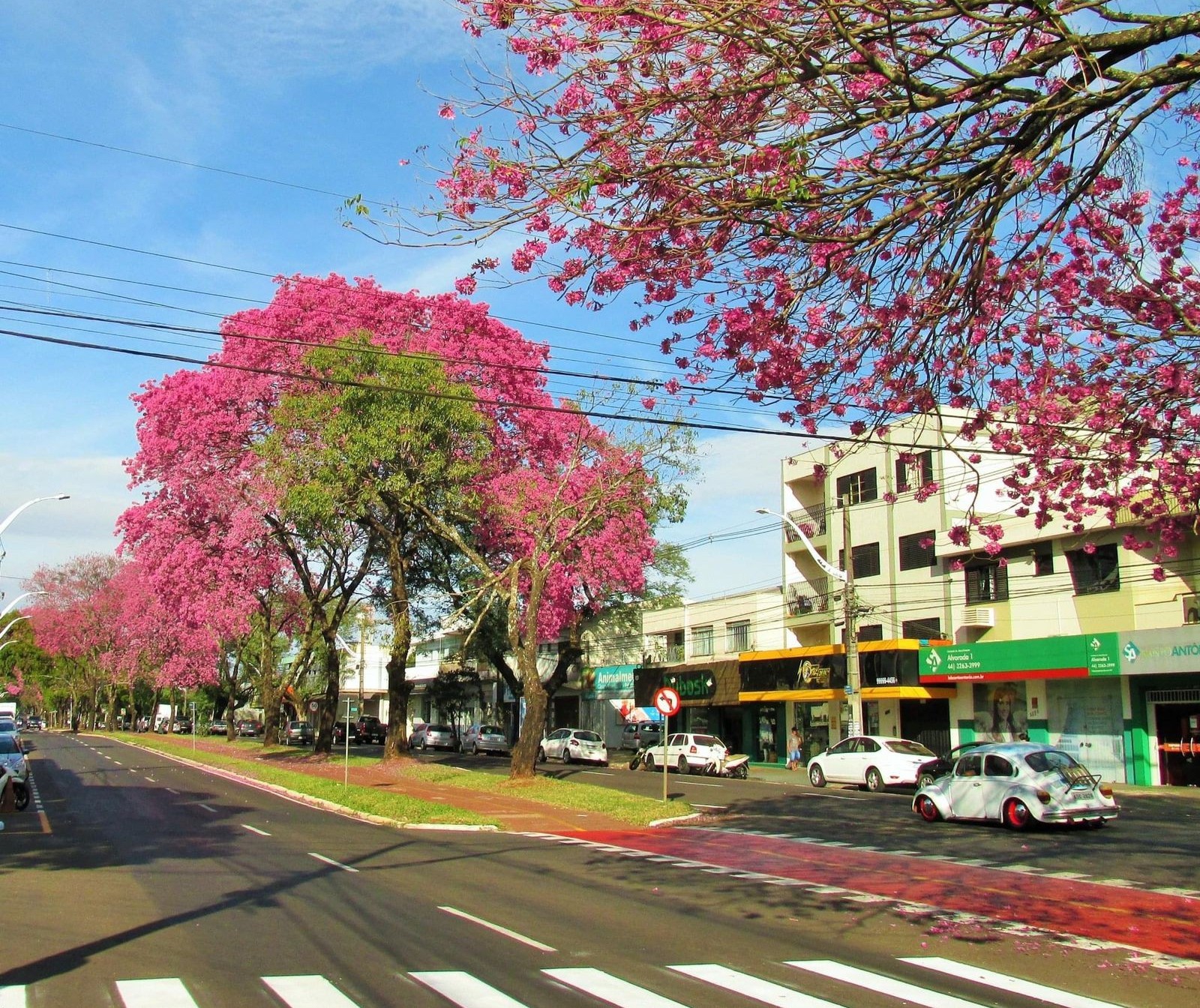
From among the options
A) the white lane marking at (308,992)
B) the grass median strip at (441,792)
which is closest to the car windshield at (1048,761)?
the grass median strip at (441,792)

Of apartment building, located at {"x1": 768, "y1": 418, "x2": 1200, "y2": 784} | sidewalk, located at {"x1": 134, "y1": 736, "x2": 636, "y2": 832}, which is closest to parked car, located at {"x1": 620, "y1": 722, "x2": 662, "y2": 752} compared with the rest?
apartment building, located at {"x1": 768, "y1": 418, "x2": 1200, "y2": 784}

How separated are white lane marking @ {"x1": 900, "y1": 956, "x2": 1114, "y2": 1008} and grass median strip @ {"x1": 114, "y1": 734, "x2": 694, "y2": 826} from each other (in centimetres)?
1227

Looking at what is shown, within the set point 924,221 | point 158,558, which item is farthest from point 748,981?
point 158,558

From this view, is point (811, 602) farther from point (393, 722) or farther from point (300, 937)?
point (300, 937)

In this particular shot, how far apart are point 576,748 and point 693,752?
6979mm

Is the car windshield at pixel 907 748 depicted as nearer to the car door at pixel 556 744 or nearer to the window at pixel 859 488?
the window at pixel 859 488

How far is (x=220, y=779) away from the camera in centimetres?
3162

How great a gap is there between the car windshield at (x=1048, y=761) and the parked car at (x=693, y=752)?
18194mm

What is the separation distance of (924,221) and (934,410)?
193cm

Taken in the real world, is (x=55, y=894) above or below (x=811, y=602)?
below

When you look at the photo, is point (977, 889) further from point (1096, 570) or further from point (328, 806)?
point (1096, 570)

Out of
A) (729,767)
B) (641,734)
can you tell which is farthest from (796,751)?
(641,734)

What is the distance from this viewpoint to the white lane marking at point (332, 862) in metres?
13.7

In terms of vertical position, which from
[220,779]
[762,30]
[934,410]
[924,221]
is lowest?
[220,779]
